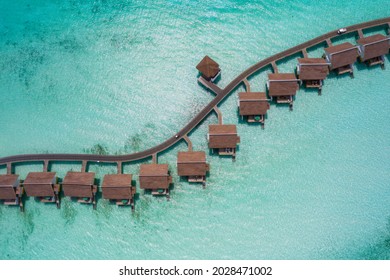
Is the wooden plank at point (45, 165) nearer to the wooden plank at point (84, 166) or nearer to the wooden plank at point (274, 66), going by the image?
the wooden plank at point (84, 166)

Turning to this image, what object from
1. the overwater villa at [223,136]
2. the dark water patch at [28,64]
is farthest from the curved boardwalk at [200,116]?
the dark water patch at [28,64]

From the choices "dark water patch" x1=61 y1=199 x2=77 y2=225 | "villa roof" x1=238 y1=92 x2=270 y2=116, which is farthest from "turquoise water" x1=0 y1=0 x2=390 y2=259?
"villa roof" x1=238 y1=92 x2=270 y2=116

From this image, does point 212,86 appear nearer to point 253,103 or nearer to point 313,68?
point 253,103

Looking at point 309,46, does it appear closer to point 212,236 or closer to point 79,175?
point 212,236

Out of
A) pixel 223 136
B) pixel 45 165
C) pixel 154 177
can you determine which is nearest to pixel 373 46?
pixel 223 136

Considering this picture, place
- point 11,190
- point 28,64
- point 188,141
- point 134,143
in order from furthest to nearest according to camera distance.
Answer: point 28,64
point 134,143
point 188,141
point 11,190
